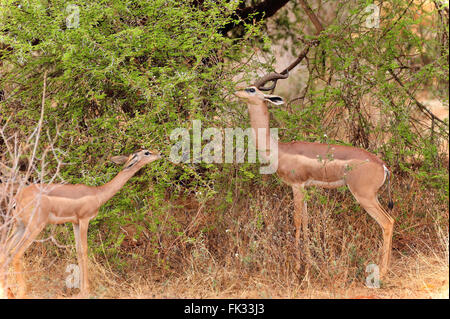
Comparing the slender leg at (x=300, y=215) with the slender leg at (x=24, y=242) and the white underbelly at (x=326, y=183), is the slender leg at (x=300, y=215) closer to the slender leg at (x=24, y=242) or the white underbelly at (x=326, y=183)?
the white underbelly at (x=326, y=183)

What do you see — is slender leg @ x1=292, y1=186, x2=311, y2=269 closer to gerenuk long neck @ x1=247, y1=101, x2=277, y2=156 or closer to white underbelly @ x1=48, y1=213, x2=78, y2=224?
gerenuk long neck @ x1=247, y1=101, x2=277, y2=156

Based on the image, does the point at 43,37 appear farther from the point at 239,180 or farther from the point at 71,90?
the point at 239,180

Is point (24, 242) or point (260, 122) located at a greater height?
point (260, 122)

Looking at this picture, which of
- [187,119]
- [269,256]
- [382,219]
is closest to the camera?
[382,219]

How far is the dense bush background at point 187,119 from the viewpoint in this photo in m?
6.31

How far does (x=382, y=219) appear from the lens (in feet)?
19.6

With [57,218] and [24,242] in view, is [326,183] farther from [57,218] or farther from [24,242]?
[24,242]

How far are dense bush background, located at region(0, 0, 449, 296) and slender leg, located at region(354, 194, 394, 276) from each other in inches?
8.7

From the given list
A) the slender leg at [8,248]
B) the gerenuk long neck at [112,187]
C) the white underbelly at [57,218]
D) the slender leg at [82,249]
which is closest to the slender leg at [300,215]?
the gerenuk long neck at [112,187]

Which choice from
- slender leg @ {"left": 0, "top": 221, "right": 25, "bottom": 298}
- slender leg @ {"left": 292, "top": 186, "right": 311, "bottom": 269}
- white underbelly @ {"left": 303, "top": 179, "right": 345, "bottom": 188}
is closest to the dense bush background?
slender leg @ {"left": 292, "top": 186, "right": 311, "bottom": 269}

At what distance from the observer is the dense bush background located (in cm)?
631

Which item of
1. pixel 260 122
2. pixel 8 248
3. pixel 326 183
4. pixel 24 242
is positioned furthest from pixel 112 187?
pixel 326 183

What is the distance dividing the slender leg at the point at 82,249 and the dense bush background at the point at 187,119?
2.60ft

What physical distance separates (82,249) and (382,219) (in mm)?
2643
